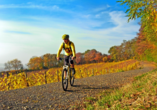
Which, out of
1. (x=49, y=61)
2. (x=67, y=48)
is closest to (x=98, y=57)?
(x=49, y=61)

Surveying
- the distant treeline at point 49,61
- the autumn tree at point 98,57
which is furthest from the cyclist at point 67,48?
the autumn tree at point 98,57

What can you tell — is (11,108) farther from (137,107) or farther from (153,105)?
(153,105)

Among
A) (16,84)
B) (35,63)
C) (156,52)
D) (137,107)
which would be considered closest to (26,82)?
(16,84)

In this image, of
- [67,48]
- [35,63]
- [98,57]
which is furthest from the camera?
[98,57]

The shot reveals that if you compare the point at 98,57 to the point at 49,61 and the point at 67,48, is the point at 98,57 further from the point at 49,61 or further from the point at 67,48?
the point at 67,48

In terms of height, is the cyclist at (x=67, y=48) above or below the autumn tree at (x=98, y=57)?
below

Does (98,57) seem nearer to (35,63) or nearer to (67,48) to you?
(35,63)

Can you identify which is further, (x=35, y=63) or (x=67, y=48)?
(x=35, y=63)

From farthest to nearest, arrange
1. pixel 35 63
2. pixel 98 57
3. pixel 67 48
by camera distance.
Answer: pixel 98 57, pixel 35 63, pixel 67 48

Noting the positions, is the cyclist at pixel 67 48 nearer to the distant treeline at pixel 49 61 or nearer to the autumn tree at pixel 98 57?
the distant treeline at pixel 49 61

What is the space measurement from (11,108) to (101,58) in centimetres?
5756

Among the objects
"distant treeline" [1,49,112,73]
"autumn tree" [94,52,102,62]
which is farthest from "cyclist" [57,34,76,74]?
"autumn tree" [94,52,102,62]

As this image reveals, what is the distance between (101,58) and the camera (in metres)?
59.8

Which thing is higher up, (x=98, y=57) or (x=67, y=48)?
(x=98, y=57)
